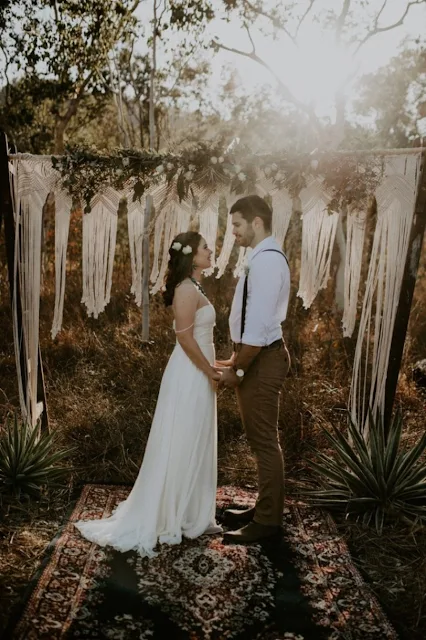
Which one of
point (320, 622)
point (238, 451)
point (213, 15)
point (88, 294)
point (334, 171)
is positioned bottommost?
point (238, 451)

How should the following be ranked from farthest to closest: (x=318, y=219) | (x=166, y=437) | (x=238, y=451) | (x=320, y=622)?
(x=238, y=451) → (x=318, y=219) → (x=166, y=437) → (x=320, y=622)

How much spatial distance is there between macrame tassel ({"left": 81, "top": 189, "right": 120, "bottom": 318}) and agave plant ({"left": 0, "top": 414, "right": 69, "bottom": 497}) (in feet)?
3.05

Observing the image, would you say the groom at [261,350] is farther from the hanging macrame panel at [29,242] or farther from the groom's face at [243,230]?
the hanging macrame panel at [29,242]

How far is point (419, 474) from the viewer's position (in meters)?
4.13

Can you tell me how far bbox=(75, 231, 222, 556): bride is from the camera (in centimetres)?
365

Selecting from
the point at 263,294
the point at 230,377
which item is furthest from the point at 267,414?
the point at 263,294

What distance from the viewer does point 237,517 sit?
4008mm

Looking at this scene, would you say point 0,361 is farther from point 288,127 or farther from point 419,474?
point 288,127

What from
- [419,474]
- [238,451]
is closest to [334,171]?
[419,474]

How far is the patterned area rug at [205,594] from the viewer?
2.78 m

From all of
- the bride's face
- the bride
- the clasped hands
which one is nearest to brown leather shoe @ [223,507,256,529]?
the bride

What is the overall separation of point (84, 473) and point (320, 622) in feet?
8.02

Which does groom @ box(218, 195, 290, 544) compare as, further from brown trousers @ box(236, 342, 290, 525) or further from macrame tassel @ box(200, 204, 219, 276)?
macrame tassel @ box(200, 204, 219, 276)

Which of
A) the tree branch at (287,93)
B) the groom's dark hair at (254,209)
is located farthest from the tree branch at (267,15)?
the groom's dark hair at (254,209)
